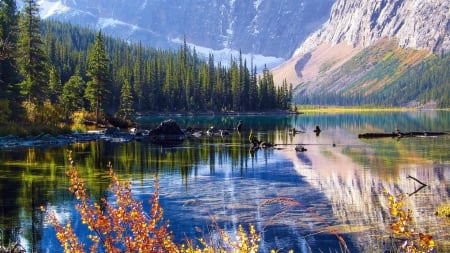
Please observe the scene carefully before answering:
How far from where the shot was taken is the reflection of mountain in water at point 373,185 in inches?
982

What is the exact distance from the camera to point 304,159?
188 feet

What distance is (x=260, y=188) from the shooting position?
37750 mm

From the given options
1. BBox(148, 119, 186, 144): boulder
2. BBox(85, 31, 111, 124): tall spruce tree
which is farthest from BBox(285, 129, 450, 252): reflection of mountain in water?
BBox(85, 31, 111, 124): tall spruce tree

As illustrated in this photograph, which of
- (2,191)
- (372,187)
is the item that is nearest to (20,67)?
(2,191)

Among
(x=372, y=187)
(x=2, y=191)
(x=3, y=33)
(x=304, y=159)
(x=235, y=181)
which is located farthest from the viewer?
(x=3, y=33)

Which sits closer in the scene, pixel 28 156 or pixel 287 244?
pixel 287 244

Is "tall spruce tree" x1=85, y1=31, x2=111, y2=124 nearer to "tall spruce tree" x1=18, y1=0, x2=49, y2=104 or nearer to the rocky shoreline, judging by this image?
"tall spruce tree" x1=18, y1=0, x2=49, y2=104

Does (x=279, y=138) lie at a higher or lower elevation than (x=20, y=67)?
lower

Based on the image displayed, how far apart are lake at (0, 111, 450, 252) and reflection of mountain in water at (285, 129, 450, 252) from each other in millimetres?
72

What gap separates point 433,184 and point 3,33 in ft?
196

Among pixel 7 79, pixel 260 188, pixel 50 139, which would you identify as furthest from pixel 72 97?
pixel 260 188

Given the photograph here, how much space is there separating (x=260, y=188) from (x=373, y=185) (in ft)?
26.1

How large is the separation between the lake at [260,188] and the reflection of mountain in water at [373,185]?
7 cm

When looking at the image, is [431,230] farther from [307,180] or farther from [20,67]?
[20,67]
